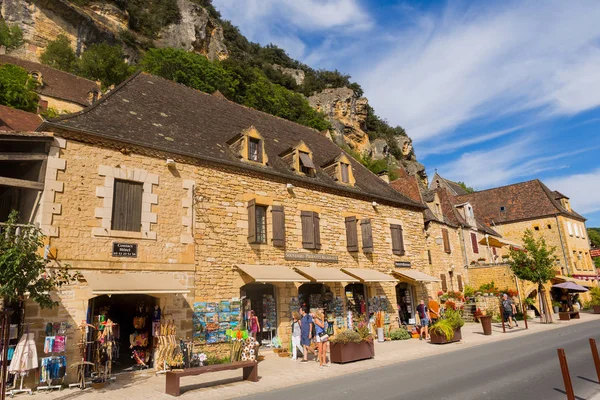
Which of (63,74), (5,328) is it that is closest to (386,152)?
(63,74)

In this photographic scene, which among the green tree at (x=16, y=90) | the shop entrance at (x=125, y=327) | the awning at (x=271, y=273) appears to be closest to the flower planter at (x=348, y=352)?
the awning at (x=271, y=273)

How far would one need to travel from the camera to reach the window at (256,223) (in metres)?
12.1

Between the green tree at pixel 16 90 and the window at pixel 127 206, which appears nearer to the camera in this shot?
the window at pixel 127 206

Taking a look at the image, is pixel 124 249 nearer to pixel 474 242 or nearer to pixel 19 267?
pixel 19 267

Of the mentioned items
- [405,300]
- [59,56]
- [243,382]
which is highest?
[59,56]

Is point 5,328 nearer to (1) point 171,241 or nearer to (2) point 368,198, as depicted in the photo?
(1) point 171,241

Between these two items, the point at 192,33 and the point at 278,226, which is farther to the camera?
the point at 192,33

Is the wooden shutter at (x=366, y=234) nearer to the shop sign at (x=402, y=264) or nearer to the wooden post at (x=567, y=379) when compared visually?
the shop sign at (x=402, y=264)

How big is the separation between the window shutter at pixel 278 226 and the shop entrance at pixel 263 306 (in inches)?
59.3

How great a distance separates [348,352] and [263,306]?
138 inches

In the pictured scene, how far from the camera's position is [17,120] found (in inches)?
720

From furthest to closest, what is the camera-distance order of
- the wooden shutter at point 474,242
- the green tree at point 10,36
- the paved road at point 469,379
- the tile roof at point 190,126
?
the green tree at point 10,36, the wooden shutter at point 474,242, the tile roof at point 190,126, the paved road at point 469,379

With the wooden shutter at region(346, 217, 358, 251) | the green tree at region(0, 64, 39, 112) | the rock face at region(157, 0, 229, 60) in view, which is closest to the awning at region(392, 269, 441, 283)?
the wooden shutter at region(346, 217, 358, 251)

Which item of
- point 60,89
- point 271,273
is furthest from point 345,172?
point 60,89
